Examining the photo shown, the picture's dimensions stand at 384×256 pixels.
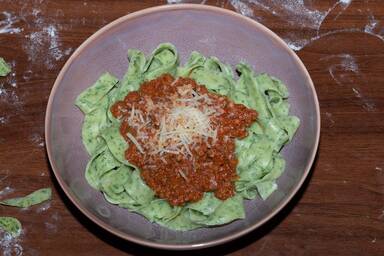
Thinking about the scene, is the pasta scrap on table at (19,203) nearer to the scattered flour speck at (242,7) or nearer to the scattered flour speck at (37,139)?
the scattered flour speck at (37,139)

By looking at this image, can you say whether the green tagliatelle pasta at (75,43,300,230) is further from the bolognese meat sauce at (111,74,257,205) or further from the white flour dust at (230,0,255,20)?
the white flour dust at (230,0,255,20)

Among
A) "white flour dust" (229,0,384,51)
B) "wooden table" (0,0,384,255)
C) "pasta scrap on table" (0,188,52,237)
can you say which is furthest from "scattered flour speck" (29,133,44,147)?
"white flour dust" (229,0,384,51)

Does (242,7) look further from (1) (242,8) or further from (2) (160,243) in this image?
(2) (160,243)

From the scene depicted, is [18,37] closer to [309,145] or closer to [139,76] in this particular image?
[139,76]

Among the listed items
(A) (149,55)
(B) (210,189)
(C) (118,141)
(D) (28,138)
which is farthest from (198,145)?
(D) (28,138)

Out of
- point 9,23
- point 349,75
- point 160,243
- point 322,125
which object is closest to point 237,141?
point 322,125
